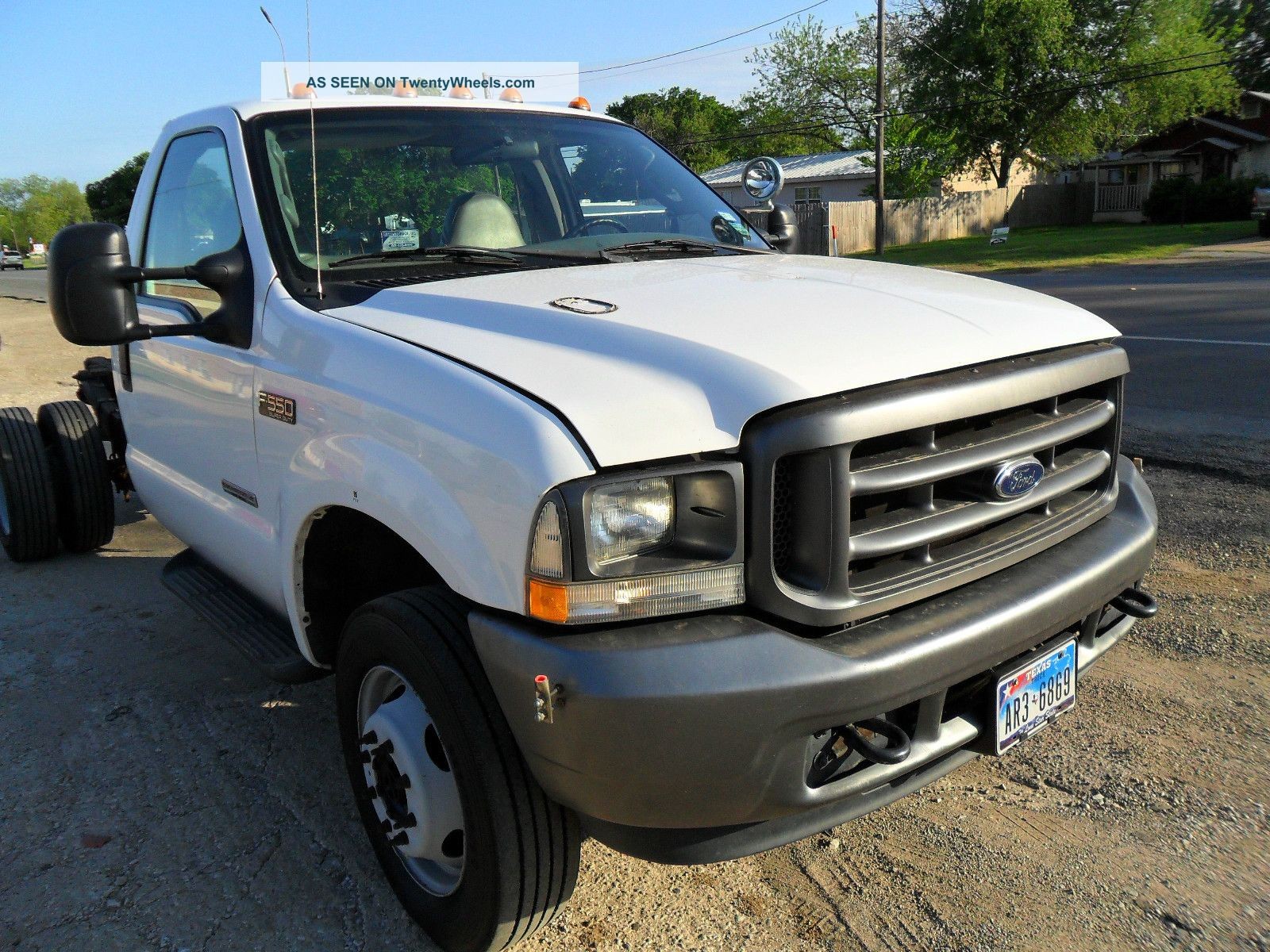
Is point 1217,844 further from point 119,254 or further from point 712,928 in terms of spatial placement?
point 119,254

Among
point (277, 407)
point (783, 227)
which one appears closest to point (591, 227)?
point (783, 227)

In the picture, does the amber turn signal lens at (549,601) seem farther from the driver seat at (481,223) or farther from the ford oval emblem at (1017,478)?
the driver seat at (481,223)

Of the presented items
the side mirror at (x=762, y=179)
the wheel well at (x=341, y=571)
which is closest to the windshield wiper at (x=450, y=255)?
the wheel well at (x=341, y=571)

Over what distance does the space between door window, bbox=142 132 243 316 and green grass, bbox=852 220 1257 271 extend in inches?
631

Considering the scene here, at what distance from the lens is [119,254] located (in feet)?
8.92

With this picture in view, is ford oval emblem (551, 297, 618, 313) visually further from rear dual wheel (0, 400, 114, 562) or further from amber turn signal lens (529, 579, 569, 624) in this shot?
rear dual wheel (0, 400, 114, 562)

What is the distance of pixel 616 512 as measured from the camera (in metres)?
1.97

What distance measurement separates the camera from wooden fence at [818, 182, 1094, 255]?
1478 inches

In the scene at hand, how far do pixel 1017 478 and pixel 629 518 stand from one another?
91 centimetres

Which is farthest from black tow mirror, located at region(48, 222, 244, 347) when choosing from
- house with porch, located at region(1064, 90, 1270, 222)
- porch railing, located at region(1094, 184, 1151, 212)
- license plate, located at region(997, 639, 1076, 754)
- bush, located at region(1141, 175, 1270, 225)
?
porch railing, located at region(1094, 184, 1151, 212)

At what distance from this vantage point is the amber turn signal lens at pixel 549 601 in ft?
6.35

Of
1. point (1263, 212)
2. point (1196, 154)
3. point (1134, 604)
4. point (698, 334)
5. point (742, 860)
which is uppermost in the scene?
point (1196, 154)

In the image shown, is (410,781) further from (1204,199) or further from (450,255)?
(1204,199)

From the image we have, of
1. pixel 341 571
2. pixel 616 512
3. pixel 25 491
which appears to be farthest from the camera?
pixel 25 491
